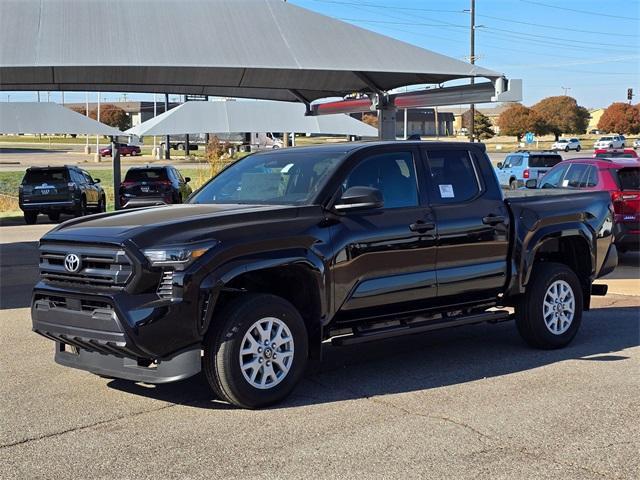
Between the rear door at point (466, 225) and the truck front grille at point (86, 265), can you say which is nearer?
the truck front grille at point (86, 265)

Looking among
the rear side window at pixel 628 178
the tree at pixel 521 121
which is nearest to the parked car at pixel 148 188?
the rear side window at pixel 628 178

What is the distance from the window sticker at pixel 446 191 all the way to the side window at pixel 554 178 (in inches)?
378

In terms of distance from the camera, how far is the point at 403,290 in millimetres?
7086

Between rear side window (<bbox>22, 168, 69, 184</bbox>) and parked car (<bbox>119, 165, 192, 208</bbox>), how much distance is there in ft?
6.06

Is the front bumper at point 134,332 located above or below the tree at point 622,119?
below

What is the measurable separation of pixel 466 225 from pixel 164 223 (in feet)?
9.28

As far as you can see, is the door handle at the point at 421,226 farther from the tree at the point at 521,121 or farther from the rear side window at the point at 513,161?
the tree at the point at 521,121

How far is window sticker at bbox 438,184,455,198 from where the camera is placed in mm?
7589

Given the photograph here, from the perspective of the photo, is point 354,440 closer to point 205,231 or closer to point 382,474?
point 382,474

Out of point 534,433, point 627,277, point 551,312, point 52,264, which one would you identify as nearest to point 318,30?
point 627,277

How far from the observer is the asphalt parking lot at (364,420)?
501 cm

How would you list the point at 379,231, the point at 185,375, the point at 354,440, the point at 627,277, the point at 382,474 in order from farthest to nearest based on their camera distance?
the point at 627,277
the point at 379,231
the point at 185,375
the point at 354,440
the point at 382,474

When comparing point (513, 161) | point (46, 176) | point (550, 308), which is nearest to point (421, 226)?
point (550, 308)

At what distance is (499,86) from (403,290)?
8.06 meters
